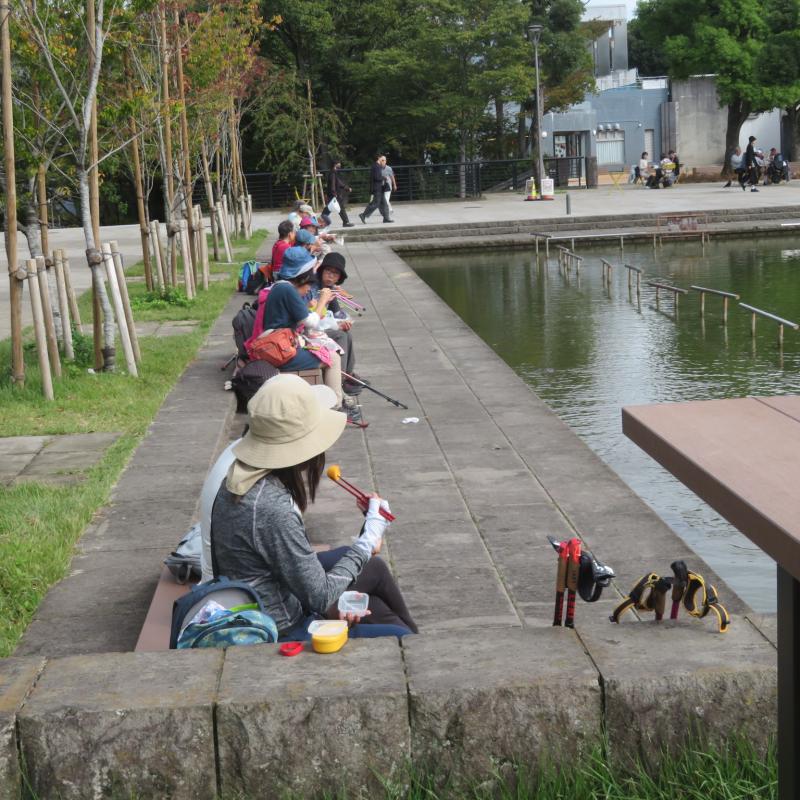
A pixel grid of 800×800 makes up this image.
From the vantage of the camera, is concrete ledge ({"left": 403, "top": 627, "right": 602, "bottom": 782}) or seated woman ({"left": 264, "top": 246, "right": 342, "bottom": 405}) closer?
concrete ledge ({"left": 403, "top": 627, "right": 602, "bottom": 782})

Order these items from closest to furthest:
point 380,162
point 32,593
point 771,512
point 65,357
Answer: point 771,512 < point 32,593 < point 65,357 < point 380,162

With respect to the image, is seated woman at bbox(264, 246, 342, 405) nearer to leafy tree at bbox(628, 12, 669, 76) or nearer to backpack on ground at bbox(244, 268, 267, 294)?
backpack on ground at bbox(244, 268, 267, 294)

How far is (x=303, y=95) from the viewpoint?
4038 cm

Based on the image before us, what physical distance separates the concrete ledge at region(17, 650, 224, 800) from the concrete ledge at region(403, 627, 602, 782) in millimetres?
574

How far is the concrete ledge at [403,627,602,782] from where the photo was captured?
128 inches

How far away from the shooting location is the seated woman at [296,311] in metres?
8.65

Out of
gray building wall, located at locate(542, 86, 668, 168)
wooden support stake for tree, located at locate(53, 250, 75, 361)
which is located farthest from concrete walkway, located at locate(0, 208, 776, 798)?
gray building wall, located at locate(542, 86, 668, 168)

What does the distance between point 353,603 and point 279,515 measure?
43 cm

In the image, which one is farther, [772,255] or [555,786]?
[772,255]

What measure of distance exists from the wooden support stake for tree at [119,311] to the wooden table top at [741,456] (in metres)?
7.83

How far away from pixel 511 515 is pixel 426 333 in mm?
6872

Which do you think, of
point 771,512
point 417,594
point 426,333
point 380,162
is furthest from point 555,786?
point 380,162

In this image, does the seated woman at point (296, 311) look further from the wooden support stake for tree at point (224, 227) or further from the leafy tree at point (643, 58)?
the leafy tree at point (643, 58)

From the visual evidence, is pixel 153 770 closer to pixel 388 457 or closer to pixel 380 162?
pixel 388 457
